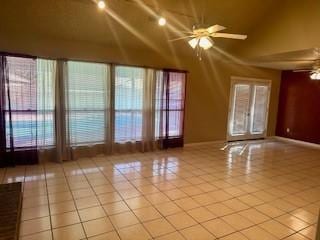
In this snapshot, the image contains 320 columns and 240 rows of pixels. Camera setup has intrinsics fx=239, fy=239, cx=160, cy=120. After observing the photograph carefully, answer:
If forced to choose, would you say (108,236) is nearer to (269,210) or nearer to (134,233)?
(134,233)

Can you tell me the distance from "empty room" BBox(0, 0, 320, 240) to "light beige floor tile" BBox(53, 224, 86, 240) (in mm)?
21

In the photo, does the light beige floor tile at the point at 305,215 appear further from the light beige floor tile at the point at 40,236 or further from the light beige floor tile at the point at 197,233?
→ the light beige floor tile at the point at 40,236

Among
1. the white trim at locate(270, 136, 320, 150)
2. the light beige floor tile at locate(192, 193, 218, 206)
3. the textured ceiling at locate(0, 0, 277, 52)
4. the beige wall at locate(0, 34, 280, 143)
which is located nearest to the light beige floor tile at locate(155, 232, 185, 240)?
the light beige floor tile at locate(192, 193, 218, 206)

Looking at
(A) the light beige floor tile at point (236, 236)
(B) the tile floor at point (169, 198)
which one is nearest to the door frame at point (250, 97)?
(B) the tile floor at point (169, 198)

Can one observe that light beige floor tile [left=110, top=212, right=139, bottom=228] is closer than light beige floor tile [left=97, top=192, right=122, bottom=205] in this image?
Yes

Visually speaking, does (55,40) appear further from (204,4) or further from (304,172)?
(304,172)

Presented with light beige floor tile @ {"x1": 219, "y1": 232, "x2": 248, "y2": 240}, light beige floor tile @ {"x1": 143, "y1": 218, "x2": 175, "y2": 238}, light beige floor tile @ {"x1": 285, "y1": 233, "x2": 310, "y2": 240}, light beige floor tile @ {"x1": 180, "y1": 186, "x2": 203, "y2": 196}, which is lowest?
light beige floor tile @ {"x1": 285, "y1": 233, "x2": 310, "y2": 240}

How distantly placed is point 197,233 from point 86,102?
350 cm

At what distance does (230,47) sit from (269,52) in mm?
1151

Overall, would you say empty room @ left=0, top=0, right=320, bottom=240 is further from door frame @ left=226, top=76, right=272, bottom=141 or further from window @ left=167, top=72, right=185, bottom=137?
door frame @ left=226, top=76, right=272, bottom=141

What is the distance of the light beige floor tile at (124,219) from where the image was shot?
2.80 metres

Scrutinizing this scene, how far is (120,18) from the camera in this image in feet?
14.8

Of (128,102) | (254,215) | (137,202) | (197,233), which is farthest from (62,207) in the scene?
(128,102)

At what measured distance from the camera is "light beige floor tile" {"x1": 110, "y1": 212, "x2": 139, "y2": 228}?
2.80 meters
